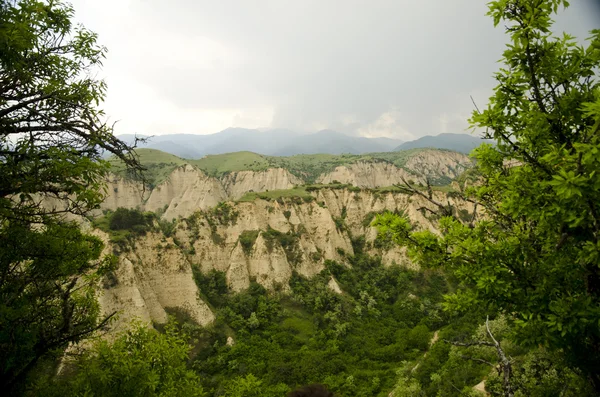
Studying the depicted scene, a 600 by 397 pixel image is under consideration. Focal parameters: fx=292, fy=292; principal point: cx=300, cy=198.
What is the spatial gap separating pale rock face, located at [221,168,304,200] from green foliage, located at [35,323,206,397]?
11102cm

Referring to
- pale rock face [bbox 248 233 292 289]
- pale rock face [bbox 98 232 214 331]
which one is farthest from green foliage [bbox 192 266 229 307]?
pale rock face [bbox 248 233 292 289]

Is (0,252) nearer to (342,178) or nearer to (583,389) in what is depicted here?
(583,389)

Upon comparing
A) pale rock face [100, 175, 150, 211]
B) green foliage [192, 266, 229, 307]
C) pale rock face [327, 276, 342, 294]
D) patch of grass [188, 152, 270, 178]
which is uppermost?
patch of grass [188, 152, 270, 178]

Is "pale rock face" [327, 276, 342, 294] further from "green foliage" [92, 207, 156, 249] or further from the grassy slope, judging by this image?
the grassy slope

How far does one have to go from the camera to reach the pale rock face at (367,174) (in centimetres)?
13962

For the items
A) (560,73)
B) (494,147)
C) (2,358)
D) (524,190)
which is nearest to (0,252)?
(2,358)

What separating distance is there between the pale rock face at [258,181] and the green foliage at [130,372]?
111m

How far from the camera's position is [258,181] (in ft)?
408

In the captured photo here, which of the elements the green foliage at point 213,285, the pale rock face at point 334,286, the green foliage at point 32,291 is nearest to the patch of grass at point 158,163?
the green foliage at point 213,285

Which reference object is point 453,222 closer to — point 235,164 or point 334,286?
point 334,286

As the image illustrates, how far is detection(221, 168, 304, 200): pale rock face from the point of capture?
121625 millimetres

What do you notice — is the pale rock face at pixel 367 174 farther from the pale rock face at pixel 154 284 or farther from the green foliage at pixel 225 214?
the pale rock face at pixel 154 284

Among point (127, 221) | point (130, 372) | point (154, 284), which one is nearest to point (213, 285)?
point (154, 284)

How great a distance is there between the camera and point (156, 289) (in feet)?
135
